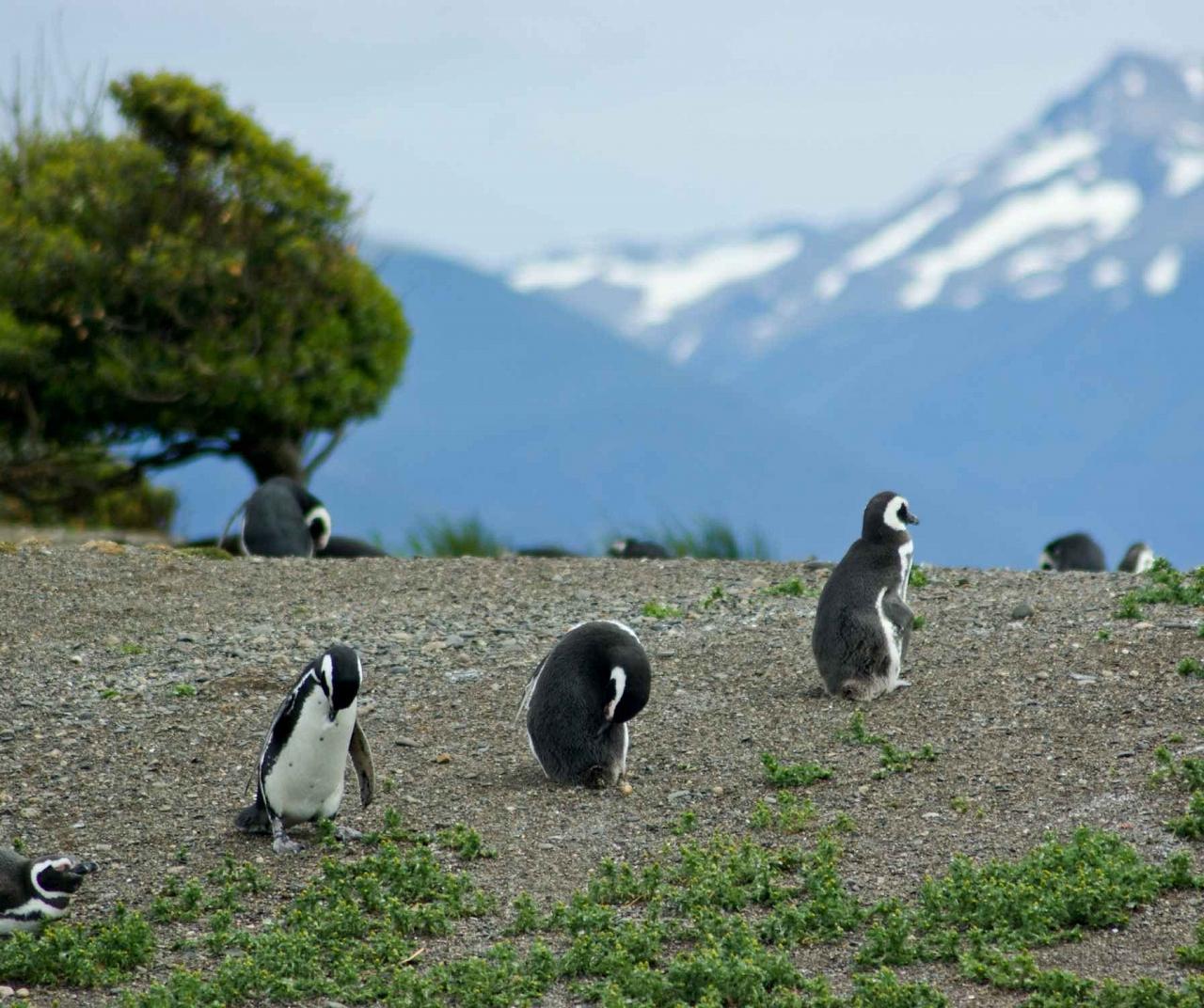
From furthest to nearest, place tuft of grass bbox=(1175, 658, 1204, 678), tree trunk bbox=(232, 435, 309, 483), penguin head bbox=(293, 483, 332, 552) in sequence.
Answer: tree trunk bbox=(232, 435, 309, 483) → penguin head bbox=(293, 483, 332, 552) → tuft of grass bbox=(1175, 658, 1204, 678)

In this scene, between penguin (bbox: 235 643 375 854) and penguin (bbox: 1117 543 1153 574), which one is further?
penguin (bbox: 1117 543 1153 574)

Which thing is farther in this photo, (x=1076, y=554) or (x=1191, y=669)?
(x=1076, y=554)

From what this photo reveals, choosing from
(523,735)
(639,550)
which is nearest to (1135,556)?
(639,550)

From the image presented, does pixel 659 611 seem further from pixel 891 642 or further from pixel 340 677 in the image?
pixel 340 677

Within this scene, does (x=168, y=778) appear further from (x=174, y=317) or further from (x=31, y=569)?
(x=174, y=317)

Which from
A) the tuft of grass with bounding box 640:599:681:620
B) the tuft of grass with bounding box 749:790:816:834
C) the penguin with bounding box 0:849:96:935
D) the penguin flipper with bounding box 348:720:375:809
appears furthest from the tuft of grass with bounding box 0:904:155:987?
the tuft of grass with bounding box 640:599:681:620

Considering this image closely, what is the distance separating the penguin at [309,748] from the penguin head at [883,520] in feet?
9.70

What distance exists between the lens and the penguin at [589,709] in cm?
670

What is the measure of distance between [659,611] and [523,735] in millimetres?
2467

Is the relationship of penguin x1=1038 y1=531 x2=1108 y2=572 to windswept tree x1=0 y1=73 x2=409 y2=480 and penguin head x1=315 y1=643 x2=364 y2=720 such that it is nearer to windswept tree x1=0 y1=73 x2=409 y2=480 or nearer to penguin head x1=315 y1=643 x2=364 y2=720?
windswept tree x1=0 y1=73 x2=409 y2=480

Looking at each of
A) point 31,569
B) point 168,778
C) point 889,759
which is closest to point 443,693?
point 168,778

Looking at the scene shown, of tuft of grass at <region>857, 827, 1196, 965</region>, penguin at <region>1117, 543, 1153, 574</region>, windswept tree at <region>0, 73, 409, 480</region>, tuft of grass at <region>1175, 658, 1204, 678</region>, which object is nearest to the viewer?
tuft of grass at <region>857, 827, 1196, 965</region>

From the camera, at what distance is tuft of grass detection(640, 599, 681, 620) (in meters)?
10.0

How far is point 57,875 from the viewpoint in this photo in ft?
18.4
